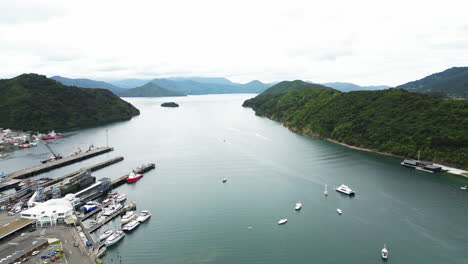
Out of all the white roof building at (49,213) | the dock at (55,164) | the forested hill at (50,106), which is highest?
the forested hill at (50,106)

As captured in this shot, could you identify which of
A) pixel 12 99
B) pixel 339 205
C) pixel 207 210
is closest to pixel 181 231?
pixel 207 210

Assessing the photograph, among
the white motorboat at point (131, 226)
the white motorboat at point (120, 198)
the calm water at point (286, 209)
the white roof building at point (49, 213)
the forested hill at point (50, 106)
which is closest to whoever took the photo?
the calm water at point (286, 209)

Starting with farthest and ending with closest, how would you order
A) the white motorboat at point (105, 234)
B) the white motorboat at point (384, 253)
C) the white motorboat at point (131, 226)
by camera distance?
the white motorboat at point (131, 226), the white motorboat at point (105, 234), the white motorboat at point (384, 253)

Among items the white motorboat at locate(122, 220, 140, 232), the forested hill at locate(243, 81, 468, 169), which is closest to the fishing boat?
the white motorboat at locate(122, 220, 140, 232)

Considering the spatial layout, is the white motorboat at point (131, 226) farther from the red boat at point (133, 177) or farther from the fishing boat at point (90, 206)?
the red boat at point (133, 177)

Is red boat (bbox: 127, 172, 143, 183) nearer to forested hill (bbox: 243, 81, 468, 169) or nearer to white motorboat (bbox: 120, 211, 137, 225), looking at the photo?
white motorboat (bbox: 120, 211, 137, 225)

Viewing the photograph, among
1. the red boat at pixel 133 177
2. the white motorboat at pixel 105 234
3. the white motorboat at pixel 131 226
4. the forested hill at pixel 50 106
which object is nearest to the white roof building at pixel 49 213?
the white motorboat at pixel 105 234

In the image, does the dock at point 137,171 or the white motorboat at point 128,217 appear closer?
the white motorboat at point 128,217
